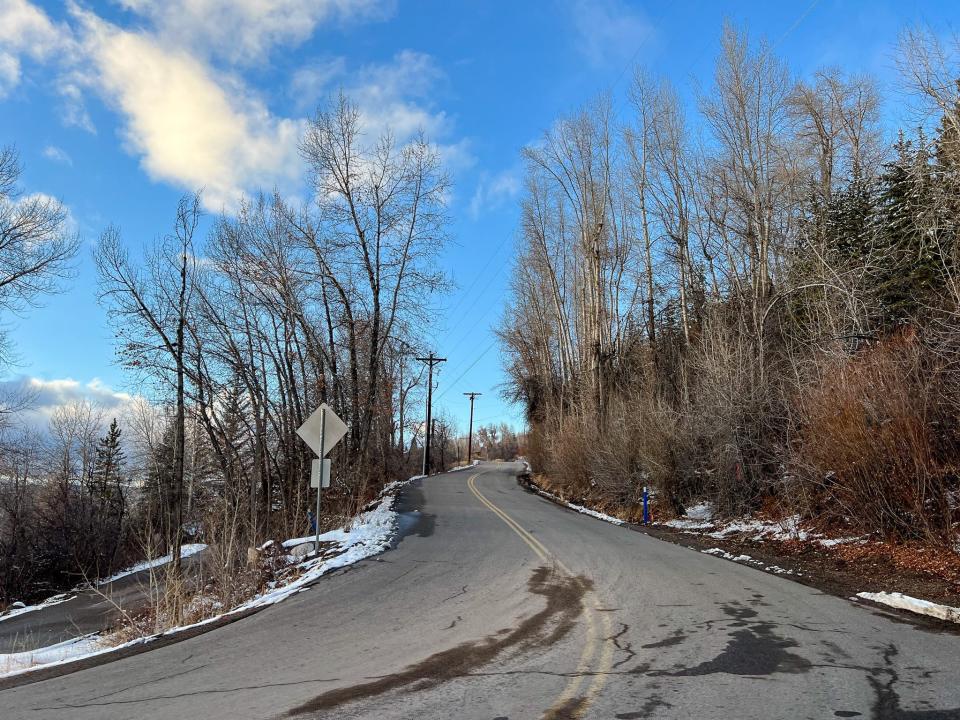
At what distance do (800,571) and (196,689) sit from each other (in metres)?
9.49

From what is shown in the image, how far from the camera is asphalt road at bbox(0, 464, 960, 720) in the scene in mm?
4562

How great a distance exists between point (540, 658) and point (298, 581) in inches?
239

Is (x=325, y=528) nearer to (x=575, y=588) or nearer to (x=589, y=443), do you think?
(x=575, y=588)

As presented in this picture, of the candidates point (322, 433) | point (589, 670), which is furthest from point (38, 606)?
point (589, 670)

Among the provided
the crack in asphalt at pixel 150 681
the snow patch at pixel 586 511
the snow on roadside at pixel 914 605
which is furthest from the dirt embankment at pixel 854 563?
the crack in asphalt at pixel 150 681

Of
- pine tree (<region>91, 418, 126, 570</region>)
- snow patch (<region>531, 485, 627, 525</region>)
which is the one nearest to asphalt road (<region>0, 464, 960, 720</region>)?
snow patch (<region>531, 485, 627, 525</region>)

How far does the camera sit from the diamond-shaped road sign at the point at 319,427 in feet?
42.0

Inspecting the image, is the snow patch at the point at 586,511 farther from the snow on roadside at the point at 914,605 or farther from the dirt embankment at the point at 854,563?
the snow on roadside at the point at 914,605

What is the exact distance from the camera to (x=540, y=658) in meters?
5.74

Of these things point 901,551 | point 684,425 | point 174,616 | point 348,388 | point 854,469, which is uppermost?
point 348,388

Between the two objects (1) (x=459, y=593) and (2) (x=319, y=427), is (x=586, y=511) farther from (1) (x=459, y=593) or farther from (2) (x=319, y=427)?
(1) (x=459, y=593)

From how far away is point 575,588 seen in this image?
9039 millimetres

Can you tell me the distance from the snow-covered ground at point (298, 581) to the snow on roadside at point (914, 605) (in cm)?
807

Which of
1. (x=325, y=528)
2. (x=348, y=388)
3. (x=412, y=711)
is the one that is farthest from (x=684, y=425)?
(x=412, y=711)
